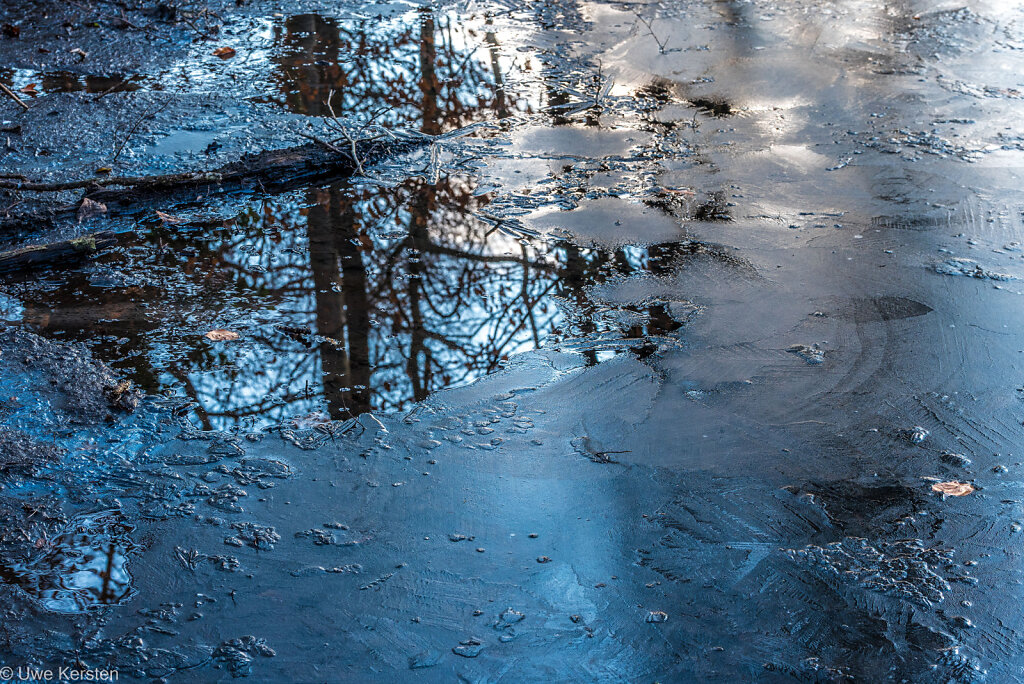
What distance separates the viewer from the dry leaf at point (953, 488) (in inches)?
111

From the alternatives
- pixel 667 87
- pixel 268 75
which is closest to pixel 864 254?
pixel 667 87

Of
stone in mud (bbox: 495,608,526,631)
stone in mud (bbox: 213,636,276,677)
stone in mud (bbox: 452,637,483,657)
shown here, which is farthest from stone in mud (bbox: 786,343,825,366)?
stone in mud (bbox: 213,636,276,677)

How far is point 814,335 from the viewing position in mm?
3604

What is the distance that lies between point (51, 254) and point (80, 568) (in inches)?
83.1

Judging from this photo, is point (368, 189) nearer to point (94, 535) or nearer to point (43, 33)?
point (94, 535)

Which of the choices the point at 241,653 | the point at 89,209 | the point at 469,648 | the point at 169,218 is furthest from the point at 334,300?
the point at 469,648

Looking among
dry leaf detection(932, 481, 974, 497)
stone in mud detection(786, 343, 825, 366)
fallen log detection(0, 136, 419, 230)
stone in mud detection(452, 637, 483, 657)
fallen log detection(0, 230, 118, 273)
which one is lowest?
stone in mud detection(452, 637, 483, 657)

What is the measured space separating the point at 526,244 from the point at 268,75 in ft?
10.4

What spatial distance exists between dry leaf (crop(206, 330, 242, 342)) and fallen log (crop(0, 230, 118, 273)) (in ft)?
3.42

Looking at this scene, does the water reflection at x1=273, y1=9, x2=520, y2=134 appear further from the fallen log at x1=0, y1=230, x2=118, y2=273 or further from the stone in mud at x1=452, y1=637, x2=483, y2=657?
the stone in mud at x1=452, y1=637, x2=483, y2=657

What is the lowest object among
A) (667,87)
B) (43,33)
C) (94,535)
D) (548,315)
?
(94,535)

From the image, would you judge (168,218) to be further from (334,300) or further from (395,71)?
(395,71)

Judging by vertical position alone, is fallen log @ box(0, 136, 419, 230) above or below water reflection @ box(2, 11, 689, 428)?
above

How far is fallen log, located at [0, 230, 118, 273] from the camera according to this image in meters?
3.88
